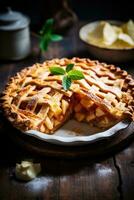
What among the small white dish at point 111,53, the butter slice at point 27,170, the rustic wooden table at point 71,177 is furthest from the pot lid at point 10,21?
the butter slice at point 27,170

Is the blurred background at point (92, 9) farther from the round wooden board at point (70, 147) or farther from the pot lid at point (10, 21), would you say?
the round wooden board at point (70, 147)

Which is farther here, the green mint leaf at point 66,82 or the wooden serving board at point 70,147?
the green mint leaf at point 66,82

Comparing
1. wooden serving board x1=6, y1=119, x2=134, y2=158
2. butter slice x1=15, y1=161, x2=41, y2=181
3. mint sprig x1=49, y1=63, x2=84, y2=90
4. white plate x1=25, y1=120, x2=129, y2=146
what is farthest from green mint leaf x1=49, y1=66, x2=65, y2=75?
butter slice x1=15, y1=161, x2=41, y2=181

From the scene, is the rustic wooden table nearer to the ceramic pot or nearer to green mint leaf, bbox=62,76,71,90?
green mint leaf, bbox=62,76,71,90

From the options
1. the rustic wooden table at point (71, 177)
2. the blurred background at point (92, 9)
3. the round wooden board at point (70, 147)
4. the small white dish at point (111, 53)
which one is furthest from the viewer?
the blurred background at point (92, 9)

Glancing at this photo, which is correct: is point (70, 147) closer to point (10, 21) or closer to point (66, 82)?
point (66, 82)

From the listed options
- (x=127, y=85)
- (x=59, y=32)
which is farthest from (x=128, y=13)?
(x=127, y=85)
